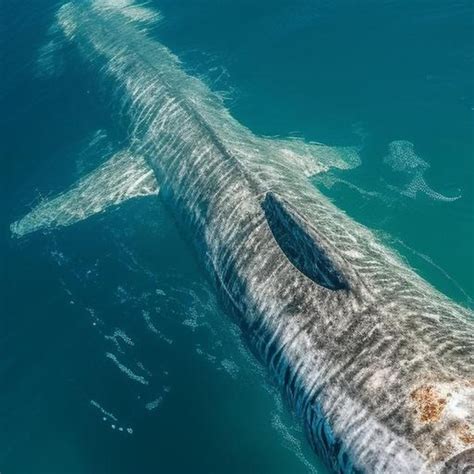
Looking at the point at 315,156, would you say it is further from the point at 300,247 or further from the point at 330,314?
the point at 330,314

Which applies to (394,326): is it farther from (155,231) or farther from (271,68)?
(271,68)

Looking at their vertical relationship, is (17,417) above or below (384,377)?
below

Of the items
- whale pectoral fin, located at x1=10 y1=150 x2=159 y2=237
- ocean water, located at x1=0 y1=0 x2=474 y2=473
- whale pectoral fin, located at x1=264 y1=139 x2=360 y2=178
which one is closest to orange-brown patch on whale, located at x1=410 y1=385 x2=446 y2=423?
ocean water, located at x1=0 y1=0 x2=474 y2=473

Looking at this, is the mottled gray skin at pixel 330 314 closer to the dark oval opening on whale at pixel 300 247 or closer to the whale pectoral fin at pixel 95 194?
the dark oval opening on whale at pixel 300 247

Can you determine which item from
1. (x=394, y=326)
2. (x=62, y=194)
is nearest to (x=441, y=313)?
(x=394, y=326)

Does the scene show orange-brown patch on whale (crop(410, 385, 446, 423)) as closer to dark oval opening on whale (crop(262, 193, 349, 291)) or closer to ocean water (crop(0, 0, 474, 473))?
dark oval opening on whale (crop(262, 193, 349, 291))

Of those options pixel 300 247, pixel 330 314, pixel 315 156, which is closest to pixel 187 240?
pixel 300 247
